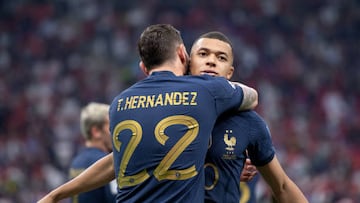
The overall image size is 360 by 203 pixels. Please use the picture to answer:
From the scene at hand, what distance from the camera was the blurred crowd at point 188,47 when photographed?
15195mm

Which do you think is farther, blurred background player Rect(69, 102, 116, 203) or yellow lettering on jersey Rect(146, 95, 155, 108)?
blurred background player Rect(69, 102, 116, 203)

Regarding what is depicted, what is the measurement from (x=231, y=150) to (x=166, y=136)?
0.36 meters

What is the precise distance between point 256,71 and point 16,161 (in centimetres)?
503

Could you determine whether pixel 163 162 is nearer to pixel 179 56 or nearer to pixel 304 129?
pixel 179 56

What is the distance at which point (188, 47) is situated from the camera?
57.1ft

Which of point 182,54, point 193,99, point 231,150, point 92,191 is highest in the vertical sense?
point 182,54

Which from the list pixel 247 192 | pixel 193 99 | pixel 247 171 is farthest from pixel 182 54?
pixel 247 192

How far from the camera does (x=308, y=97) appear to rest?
17.5 metres

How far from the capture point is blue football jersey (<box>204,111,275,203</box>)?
4848 mm

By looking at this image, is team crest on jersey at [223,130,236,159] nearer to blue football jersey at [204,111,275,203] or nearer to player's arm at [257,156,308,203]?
blue football jersey at [204,111,275,203]

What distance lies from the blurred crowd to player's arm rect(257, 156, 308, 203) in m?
8.46

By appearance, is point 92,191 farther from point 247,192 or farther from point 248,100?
point 248,100

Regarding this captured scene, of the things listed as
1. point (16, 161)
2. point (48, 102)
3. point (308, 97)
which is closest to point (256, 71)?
point (308, 97)

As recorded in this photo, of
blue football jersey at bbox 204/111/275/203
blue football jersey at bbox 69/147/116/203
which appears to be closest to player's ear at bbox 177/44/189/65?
blue football jersey at bbox 204/111/275/203
